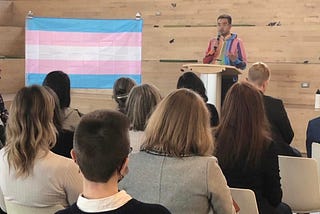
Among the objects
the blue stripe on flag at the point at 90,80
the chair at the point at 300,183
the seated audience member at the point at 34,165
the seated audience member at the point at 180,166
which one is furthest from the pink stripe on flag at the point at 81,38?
the seated audience member at the point at 180,166

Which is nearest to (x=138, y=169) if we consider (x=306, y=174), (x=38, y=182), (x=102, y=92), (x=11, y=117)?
(x=38, y=182)

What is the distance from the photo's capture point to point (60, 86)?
342cm

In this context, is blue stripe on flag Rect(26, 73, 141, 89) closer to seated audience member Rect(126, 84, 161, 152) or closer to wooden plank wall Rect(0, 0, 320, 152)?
wooden plank wall Rect(0, 0, 320, 152)

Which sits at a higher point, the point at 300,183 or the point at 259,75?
the point at 259,75

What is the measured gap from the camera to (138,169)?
192 cm

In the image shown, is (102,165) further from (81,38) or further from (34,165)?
(81,38)

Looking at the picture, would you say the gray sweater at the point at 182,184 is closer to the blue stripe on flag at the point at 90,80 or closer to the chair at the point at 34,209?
the chair at the point at 34,209

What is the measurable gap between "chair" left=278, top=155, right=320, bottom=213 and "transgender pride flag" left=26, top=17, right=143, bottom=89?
454 centimetres

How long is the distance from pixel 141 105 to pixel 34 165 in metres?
0.90

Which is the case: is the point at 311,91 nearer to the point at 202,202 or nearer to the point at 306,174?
the point at 306,174

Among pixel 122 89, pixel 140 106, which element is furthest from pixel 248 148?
pixel 122 89

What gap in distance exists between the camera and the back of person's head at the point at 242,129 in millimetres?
2344

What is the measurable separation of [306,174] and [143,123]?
3.30ft

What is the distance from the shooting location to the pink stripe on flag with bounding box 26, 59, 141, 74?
7.33 metres
